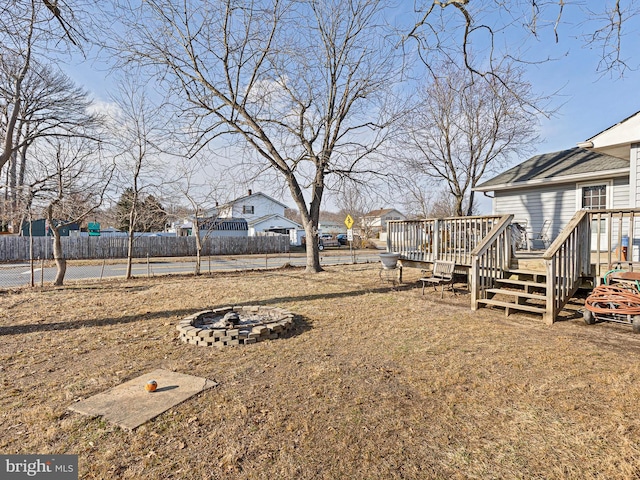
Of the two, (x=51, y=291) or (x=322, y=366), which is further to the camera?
(x=51, y=291)

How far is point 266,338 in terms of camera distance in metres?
5.00

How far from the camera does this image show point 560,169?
10.9 metres

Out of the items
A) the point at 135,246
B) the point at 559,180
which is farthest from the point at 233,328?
the point at 135,246

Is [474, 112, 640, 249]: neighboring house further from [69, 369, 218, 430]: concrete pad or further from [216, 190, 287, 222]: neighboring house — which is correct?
[216, 190, 287, 222]: neighboring house

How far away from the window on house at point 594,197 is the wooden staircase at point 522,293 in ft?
14.1

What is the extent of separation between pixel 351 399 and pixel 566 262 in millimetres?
4814

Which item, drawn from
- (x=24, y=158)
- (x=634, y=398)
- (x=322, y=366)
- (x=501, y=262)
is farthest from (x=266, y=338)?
(x=24, y=158)

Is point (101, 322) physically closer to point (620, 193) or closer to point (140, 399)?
point (140, 399)

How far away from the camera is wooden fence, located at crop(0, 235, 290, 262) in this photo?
2044 centimetres

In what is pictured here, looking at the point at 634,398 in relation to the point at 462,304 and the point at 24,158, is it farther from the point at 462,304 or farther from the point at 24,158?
the point at 24,158

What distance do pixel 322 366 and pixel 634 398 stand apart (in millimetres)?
2907

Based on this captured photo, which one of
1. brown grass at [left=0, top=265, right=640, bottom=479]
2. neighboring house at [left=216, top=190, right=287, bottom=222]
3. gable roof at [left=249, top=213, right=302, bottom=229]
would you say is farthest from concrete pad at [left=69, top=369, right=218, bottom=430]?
neighboring house at [left=216, top=190, right=287, bottom=222]

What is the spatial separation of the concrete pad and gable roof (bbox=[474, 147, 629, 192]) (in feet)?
36.5

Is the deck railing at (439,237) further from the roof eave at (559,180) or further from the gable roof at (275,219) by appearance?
the gable roof at (275,219)
